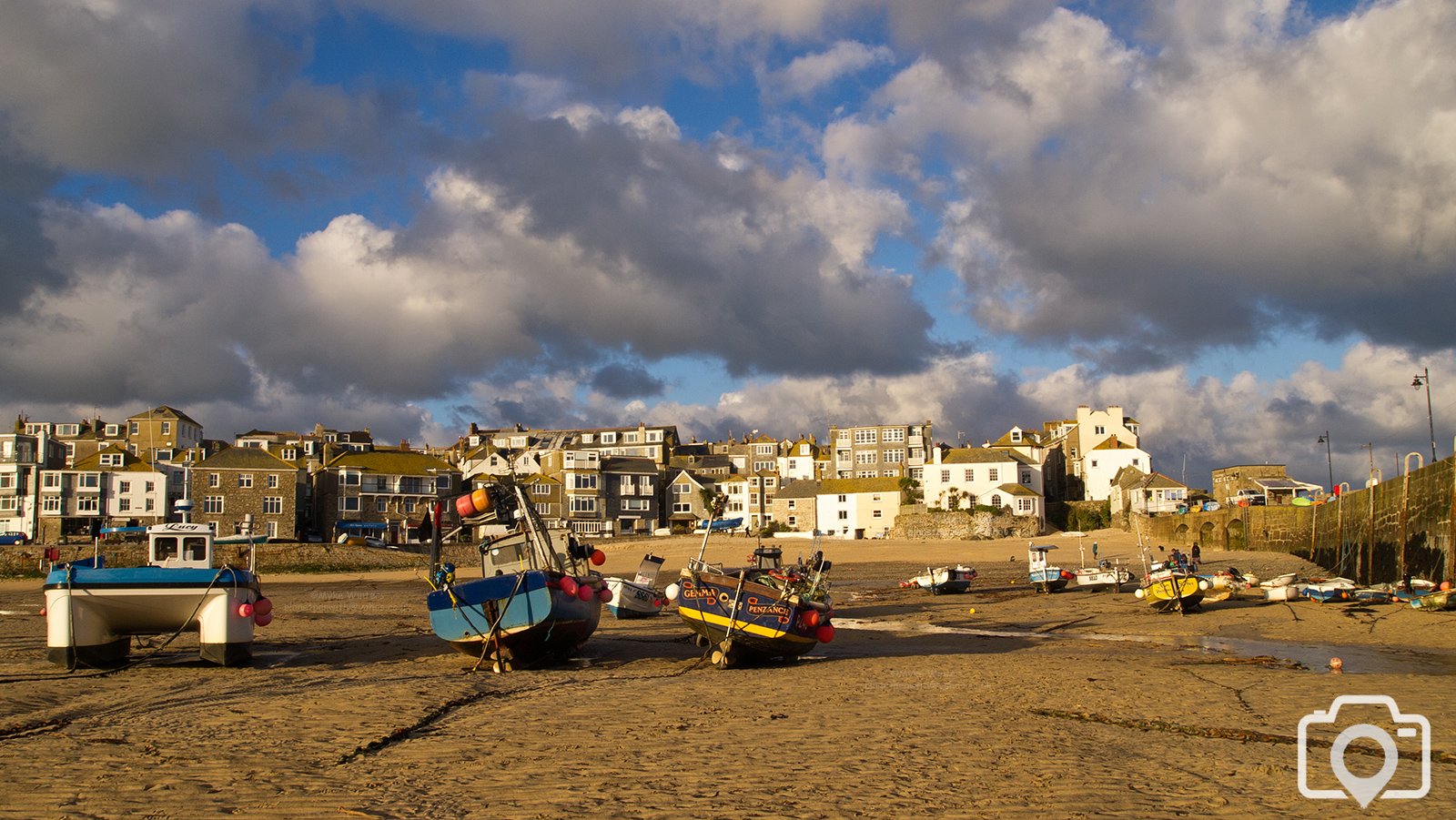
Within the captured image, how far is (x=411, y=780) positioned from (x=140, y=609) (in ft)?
36.6

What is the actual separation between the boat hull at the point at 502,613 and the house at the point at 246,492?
2680 inches

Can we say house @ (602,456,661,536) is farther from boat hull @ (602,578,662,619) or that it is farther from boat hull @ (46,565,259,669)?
boat hull @ (46,565,259,669)

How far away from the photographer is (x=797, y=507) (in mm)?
98250

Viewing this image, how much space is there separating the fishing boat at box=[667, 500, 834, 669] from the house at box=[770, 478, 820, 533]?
245 feet

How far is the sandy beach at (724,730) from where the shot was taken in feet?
29.4

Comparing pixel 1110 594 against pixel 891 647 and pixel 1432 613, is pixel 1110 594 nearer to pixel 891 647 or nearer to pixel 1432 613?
pixel 1432 613

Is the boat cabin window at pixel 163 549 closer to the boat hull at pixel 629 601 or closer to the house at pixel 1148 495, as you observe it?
the boat hull at pixel 629 601

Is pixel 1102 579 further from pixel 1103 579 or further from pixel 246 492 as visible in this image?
pixel 246 492

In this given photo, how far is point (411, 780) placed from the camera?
31.3 ft

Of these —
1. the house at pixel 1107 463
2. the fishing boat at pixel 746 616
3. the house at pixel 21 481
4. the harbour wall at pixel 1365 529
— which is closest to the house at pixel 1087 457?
the house at pixel 1107 463

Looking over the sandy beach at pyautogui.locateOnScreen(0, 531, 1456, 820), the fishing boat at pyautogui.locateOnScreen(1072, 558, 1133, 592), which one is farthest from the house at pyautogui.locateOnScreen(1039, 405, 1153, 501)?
the sandy beach at pyautogui.locateOnScreen(0, 531, 1456, 820)

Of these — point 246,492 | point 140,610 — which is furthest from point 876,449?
point 140,610

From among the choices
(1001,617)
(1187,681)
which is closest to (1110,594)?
(1001,617)

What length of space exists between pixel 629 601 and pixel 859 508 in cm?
6213
